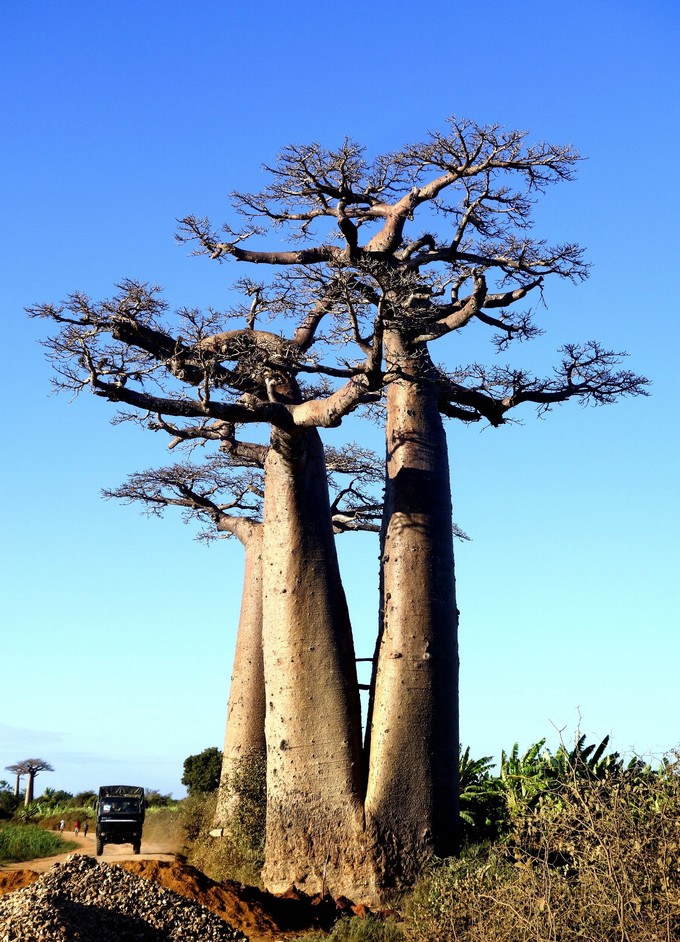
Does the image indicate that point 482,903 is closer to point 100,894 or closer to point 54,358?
point 100,894

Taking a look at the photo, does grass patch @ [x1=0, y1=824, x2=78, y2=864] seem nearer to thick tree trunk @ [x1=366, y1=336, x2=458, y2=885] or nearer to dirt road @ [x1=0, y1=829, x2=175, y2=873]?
dirt road @ [x1=0, y1=829, x2=175, y2=873]

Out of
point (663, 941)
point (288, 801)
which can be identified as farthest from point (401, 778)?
point (663, 941)

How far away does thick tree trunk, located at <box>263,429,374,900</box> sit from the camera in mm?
8430

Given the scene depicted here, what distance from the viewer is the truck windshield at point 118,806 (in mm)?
12234

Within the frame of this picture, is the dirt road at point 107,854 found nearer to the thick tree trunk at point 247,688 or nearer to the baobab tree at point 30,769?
the thick tree trunk at point 247,688

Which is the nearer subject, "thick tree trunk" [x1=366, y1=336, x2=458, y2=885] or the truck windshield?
"thick tree trunk" [x1=366, y1=336, x2=458, y2=885]

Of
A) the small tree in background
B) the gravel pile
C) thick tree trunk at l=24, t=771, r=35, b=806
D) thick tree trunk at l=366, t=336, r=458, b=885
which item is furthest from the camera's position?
thick tree trunk at l=24, t=771, r=35, b=806

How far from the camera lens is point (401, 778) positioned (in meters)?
8.48

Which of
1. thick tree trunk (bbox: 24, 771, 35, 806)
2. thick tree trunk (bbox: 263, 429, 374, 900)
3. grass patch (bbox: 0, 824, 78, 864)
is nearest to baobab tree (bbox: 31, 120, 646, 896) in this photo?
thick tree trunk (bbox: 263, 429, 374, 900)

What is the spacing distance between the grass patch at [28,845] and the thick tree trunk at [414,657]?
21.9 feet

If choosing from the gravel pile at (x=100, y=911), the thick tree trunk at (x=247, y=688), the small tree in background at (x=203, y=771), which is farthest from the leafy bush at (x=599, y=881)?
the small tree in background at (x=203, y=771)

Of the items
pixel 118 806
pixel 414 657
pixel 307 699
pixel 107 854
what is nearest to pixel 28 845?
pixel 107 854

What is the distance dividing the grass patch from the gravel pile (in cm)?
702

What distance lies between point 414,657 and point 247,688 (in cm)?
401
